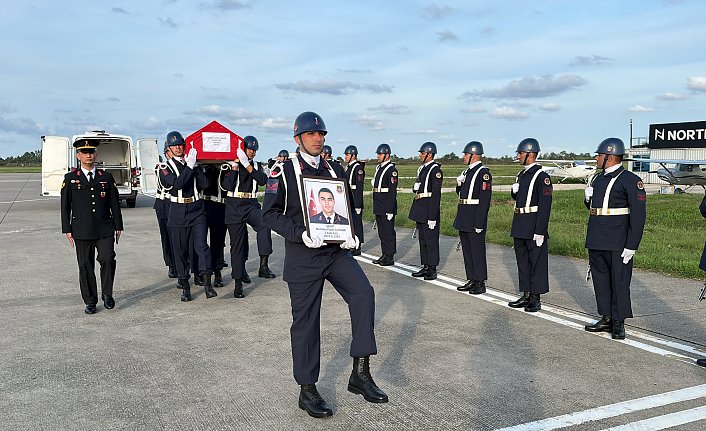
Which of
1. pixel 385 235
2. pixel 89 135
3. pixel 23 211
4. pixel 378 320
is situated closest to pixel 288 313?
pixel 378 320

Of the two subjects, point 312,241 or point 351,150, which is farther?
point 351,150

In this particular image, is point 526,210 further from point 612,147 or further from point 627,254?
point 627,254

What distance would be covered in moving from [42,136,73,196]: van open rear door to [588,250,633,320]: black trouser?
767 inches

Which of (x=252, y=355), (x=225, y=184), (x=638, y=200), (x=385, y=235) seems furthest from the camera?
(x=385, y=235)

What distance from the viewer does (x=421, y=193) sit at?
10438 millimetres

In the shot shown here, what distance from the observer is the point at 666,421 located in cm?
443

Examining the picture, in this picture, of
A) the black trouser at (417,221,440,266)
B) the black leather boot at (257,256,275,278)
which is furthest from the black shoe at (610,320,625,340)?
the black leather boot at (257,256,275,278)

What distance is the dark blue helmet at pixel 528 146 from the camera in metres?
8.05

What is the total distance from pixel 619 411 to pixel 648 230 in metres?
12.8

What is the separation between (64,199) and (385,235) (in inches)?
227

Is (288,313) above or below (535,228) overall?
below

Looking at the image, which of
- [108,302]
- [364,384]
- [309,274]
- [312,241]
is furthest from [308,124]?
[108,302]

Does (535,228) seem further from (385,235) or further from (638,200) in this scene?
(385,235)

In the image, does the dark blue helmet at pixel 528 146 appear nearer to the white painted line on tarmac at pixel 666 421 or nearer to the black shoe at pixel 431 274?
the black shoe at pixel 431 274
